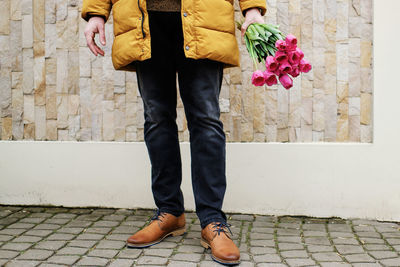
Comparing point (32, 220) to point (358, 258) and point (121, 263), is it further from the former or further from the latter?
point (358, 258)

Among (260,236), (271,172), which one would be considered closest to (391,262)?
(260,236)

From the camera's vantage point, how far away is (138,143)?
3629 millimetres

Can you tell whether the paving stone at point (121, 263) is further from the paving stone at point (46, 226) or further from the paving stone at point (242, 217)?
the paving stone at point (242, 217)

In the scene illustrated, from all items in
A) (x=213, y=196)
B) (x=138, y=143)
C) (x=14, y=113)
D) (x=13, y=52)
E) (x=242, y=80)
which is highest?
(x=13, y=52)

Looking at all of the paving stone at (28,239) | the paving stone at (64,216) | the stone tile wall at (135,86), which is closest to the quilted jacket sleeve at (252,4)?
the stone tile wall at (135,86)

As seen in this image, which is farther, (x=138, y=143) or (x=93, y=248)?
(x=138, y=143)

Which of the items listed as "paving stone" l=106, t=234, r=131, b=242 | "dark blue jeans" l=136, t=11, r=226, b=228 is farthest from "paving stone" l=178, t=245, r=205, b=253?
"paving stone" l=106, t=234, r=131, b=242

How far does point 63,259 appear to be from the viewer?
8.11ft

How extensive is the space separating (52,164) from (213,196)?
5.55 feet

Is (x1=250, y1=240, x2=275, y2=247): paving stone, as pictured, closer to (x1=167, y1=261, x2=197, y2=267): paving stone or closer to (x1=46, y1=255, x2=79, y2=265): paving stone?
(x1=167, y1=261, x2=197, y2=267): paving stone

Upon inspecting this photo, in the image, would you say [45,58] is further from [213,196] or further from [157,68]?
[213,196]

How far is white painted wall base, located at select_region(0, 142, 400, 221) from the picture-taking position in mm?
3396

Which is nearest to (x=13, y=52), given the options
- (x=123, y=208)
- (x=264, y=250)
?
(x=123, y=208)

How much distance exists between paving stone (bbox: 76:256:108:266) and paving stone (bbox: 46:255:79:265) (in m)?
0.04
